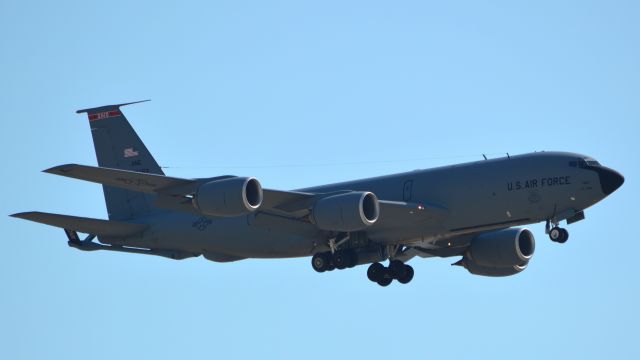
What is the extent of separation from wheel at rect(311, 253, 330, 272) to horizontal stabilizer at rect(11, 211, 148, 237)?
765cm

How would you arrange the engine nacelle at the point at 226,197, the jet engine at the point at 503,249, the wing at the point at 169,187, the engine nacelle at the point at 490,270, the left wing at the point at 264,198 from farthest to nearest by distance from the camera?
1. the engine nacelle at the point at 490,270
2. the jet engine at the point at 503,249
3. the engine nacelle at the point at 226,197
4. the left wing at the point at 264,198
5. the wing at the point at 169,187

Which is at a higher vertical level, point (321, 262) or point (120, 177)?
point (120, 177)

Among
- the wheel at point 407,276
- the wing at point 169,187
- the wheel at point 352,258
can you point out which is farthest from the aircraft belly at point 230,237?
the wheel at point 407,276

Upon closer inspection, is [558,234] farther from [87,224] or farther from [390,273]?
[87,224]

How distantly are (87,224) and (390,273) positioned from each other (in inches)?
474

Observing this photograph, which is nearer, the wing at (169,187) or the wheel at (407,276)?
the wing at (169,187)

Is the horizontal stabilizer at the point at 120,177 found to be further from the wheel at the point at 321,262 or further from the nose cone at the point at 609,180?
the nose cone at the point at 609,180

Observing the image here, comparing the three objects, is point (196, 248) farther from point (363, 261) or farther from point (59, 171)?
point (59, 171)

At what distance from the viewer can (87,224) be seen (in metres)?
50.4

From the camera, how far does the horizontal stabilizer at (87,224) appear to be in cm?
4751

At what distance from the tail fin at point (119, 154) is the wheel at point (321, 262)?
842cm

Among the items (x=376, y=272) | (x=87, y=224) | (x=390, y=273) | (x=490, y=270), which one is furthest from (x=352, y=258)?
(x=87, y=224)

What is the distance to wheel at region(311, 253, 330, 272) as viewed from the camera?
49312 mm

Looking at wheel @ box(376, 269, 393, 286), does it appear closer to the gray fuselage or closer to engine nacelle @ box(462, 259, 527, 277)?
the gray fuselage
